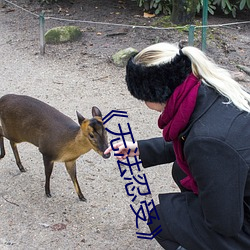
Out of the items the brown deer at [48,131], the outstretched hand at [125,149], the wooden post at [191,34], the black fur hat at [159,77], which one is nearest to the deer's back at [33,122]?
the brown deer at [48,131]

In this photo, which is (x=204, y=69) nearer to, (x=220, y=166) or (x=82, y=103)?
(x=220, y=166)

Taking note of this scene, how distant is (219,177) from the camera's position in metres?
1.95

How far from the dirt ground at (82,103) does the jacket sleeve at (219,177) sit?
1.06 m

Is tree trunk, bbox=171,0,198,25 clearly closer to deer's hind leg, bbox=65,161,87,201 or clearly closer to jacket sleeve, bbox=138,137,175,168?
deer's hind leg, bbox=65,161,87,201

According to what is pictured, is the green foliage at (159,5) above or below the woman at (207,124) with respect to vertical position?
below

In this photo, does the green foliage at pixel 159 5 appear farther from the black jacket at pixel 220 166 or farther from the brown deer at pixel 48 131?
the black jacket at pixel 220 166

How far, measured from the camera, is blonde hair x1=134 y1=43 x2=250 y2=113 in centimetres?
203

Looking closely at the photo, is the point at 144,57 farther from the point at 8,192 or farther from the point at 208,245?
Result: the point at 8,192

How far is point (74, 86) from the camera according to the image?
5480 millimetres

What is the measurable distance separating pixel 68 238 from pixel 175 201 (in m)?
0.95

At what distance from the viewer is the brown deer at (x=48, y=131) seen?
3080 millimetres

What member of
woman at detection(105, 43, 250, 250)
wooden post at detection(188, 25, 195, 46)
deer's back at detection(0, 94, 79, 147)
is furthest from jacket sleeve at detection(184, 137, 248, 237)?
wooden post at detection(188, 25, 195, 46)

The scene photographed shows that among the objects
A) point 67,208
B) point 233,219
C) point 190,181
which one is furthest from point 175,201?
point 67,208

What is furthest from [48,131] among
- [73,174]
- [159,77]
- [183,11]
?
[183,11]
